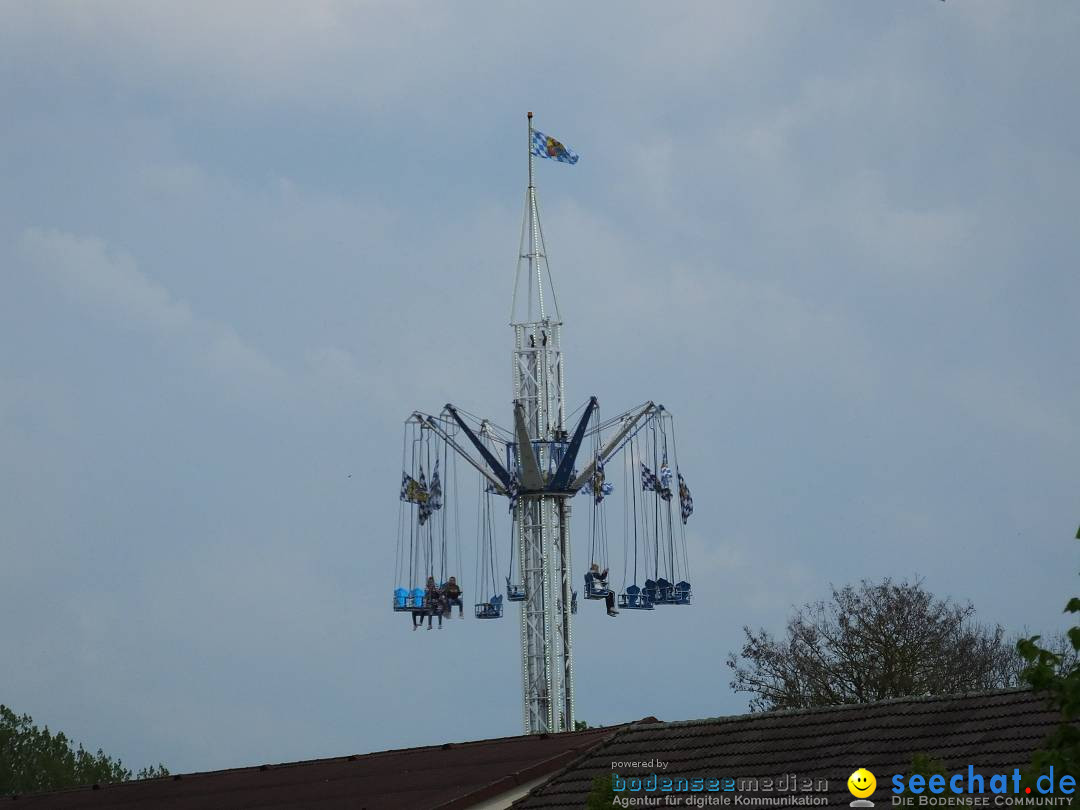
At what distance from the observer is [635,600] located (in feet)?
142

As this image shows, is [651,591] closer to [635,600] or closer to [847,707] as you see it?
[635,600]

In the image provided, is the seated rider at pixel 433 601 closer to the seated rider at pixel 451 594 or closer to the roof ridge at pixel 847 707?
the seated rider at pixel 451 594

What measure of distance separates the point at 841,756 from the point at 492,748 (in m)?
6.83

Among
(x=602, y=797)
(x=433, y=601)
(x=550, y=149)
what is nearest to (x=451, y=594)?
(x=433, y=601)

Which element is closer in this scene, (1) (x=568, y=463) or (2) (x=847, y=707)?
(2) (x=847, y=707)

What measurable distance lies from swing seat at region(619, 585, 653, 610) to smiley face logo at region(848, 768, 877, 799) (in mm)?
22914

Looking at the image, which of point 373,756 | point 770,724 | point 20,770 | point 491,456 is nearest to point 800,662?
point 491,456

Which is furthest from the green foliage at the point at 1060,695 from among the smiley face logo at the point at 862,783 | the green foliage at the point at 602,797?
the smiley face logo at the point at 862,783

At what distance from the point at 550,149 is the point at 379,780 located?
26957mm

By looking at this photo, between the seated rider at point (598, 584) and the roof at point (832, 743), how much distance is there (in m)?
19.4

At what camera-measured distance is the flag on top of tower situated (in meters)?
50.4

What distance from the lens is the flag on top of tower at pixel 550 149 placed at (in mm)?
50375

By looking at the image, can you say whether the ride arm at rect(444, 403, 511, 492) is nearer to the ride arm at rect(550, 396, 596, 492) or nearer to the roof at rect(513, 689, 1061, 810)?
the ride arm at rect(550, 396, 596, 492)

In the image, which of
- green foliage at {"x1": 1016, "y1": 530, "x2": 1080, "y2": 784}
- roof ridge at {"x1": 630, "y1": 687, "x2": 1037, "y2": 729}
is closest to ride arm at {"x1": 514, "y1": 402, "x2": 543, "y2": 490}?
roof ridge at {"x1": 630, "y1": 687, "x2": 1037, "y2": 729}
